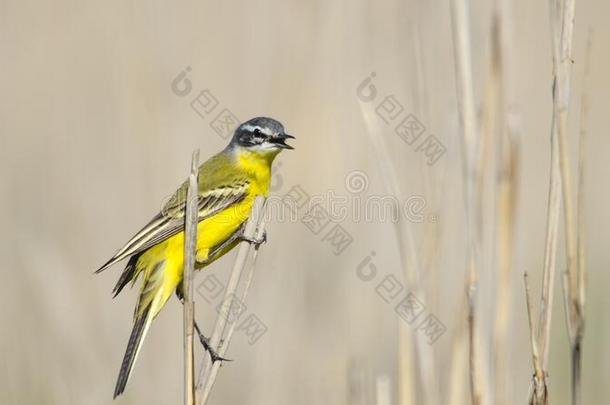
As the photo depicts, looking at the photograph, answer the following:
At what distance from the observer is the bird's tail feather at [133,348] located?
3412 millimetres

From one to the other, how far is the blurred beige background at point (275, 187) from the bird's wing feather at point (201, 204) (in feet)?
1.87

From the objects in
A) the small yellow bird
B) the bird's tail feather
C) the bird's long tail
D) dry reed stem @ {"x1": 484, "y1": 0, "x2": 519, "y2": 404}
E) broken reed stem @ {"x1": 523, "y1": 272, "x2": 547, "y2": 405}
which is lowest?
broken reed stem @ {"x1": 523, "y1": 272, "x2": 547, "y2": 405}

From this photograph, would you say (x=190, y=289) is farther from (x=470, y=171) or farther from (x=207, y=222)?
(x=207, y=222)

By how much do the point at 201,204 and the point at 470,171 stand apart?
1.80m

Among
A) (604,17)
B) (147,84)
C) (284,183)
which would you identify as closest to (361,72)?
(284,183)

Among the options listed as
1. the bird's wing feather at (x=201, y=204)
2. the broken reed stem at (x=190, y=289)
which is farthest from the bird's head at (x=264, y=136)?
the broken reed stem at (x=190, y=289)

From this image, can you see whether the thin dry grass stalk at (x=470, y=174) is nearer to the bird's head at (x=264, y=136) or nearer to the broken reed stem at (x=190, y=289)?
the broken reed stem at (x=190, y=289)

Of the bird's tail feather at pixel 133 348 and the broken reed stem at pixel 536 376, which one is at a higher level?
the bird's tail feather at pixel 133 348

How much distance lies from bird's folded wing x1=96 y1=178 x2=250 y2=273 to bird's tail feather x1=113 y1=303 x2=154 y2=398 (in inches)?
10.6

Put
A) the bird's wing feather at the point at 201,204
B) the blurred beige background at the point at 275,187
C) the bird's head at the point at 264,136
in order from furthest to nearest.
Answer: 1. the blurred beige background at the point at 275,187
2. the bird's head at the point at 264,136
3. the bird's wing feather at the point at 201,204

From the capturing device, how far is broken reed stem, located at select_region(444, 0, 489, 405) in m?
2.80

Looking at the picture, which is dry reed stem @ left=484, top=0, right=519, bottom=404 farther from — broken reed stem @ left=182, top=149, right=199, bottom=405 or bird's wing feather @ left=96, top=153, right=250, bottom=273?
bird's wing feather @ left=96, top=153, right=250, bottom=273

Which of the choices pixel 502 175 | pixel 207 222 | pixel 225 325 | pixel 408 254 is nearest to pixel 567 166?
pixel 502 175

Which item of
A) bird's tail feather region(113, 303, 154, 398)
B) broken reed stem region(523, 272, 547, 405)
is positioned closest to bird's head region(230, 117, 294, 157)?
bird's tail feather region(113, 303, 154, 398)
